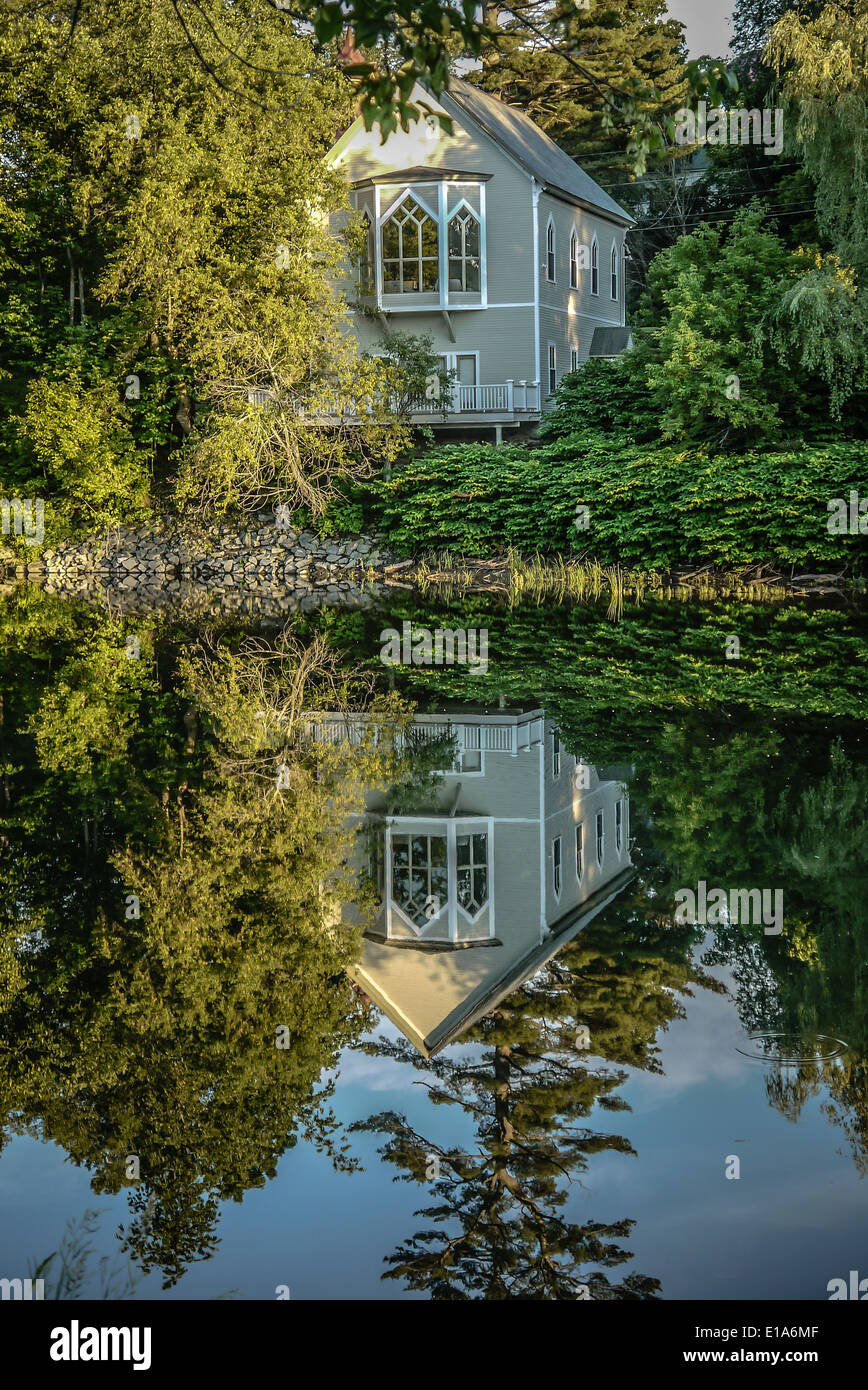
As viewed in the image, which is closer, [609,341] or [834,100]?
[834,100]

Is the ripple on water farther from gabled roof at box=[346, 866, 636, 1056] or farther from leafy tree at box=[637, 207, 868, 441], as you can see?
leafy tree at box=[637, 207, 868, 441]

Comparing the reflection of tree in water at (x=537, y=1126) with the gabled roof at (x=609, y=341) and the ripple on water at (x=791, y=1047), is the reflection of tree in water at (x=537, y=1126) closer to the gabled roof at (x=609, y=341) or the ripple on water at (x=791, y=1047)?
the ripple on water at (x=791, y=1047)

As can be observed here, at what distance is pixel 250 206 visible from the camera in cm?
3047

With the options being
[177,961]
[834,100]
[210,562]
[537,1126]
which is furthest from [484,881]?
[210,562]

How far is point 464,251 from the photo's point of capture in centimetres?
3491

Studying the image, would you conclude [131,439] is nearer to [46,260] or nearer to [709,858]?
A: [46,260]

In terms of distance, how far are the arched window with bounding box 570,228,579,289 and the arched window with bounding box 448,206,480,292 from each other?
4.29 meters

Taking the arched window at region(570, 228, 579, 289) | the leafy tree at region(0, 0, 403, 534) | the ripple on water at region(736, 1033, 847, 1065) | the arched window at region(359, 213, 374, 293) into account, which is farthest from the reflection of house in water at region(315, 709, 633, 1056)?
the arched window at region(570, 228, 579, 289)

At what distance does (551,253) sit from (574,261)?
7.50 feet

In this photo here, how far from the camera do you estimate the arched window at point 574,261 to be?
38188 mm

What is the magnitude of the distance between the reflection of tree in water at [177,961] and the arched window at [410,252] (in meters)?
26.9

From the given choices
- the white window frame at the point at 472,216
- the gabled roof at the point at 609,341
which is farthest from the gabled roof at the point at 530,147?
the gabled roof at the point at 609,341

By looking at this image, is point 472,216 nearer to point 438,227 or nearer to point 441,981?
point 438,227

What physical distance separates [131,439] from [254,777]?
85.9 feet
